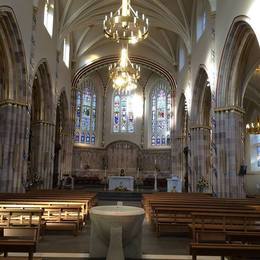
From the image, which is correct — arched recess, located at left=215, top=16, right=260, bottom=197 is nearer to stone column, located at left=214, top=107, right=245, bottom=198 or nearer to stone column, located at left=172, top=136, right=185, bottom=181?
stone column, located at left=214, top=107, right=245, bottom=198

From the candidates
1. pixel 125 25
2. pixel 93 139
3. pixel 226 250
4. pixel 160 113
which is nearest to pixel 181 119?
pixel 160 113

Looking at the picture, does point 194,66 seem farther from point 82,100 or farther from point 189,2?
point 82,100

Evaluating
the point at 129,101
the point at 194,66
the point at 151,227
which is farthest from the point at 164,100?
the point at 151,227

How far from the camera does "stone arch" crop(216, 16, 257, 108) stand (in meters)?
16.4

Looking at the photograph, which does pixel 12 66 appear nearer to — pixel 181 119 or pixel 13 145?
pixel 13 145

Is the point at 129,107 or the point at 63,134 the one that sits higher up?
the point at 129,107

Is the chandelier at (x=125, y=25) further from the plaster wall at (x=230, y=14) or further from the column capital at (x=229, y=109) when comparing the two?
the column capital at (x=229, y=109)

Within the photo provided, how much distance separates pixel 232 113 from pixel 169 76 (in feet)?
51.1

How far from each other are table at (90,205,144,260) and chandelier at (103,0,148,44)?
8.59m

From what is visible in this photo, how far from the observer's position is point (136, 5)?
25625mm

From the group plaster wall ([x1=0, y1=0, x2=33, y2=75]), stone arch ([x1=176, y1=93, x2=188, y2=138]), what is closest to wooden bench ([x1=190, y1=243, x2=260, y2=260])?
plaster wall ([x1=0, y1=0, x2=33, y2=75])

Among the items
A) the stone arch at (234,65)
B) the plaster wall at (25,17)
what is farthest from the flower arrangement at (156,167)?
the plaster wall at (25,17)

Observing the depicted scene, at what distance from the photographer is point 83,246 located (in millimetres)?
7688

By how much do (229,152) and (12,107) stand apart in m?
11.4
